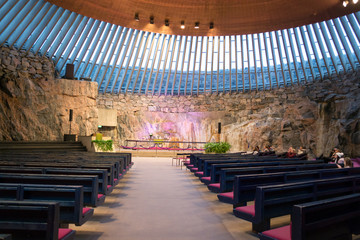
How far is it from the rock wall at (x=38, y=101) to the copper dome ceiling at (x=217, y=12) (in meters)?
5.22

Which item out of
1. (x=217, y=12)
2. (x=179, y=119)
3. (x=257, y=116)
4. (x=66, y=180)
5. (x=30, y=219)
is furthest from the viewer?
(x=179, y=119)

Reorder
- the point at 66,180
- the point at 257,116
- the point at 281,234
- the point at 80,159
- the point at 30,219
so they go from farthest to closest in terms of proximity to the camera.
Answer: the point at 257,116
the point at 80,159
the point at 66,180
the point at 281,234
the point at 30,219

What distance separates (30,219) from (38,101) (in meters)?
14.8

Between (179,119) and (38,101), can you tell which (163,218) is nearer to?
(38,101)

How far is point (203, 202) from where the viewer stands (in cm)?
468

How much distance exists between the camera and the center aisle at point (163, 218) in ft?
9.96

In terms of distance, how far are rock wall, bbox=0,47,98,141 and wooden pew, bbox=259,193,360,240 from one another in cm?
1466

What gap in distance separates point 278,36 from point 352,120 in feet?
21.6

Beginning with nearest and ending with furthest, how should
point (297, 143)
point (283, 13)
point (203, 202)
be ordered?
point (203, 202), point (283, 13), point (297, 143)

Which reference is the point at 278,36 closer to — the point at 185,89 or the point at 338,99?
the point at 338,99

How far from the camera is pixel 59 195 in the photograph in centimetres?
271

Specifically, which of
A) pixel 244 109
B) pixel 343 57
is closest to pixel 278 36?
pixel 343 57

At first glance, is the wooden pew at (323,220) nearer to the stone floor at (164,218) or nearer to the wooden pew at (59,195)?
the stone floor at (164,218)

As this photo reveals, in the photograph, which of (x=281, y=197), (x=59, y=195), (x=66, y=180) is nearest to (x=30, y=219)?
(x=59, y=195)
